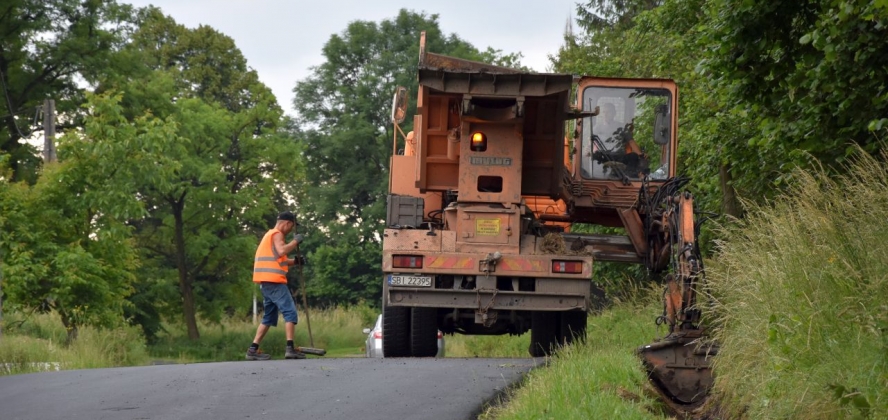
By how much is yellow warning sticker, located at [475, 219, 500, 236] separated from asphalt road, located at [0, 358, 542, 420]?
1.57 m

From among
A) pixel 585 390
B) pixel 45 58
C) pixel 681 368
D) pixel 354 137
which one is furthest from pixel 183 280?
pixel 585 390

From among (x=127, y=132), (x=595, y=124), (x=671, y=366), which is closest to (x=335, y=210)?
(x=127, y=132)

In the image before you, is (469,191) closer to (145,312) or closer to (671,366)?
(671,366)

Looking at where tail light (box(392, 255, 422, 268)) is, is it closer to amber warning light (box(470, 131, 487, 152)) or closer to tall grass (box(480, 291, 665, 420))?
amber warning light (box(470, 131, 487, 152))

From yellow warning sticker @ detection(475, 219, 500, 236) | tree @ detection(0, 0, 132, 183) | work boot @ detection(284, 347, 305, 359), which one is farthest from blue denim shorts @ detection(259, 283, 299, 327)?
tree @ detection(0, 0, 132, 183)

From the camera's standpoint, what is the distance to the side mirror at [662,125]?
616 inches

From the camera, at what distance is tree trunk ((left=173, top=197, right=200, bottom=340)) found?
3984 cm

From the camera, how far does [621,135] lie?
16.2 metres

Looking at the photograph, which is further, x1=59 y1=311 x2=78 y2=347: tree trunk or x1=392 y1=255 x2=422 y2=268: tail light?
x1=59 y1=311 x2=78 y2=347: tree trunk

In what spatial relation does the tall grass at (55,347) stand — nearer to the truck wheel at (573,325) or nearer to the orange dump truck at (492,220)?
the orange dump truck at (492,220)

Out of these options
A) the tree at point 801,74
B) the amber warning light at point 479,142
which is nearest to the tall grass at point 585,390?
the tree at point 801,74

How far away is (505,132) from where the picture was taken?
44.3 feet

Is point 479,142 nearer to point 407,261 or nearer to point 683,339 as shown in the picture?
point 407,261

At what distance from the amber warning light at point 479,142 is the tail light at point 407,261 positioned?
1282mm
